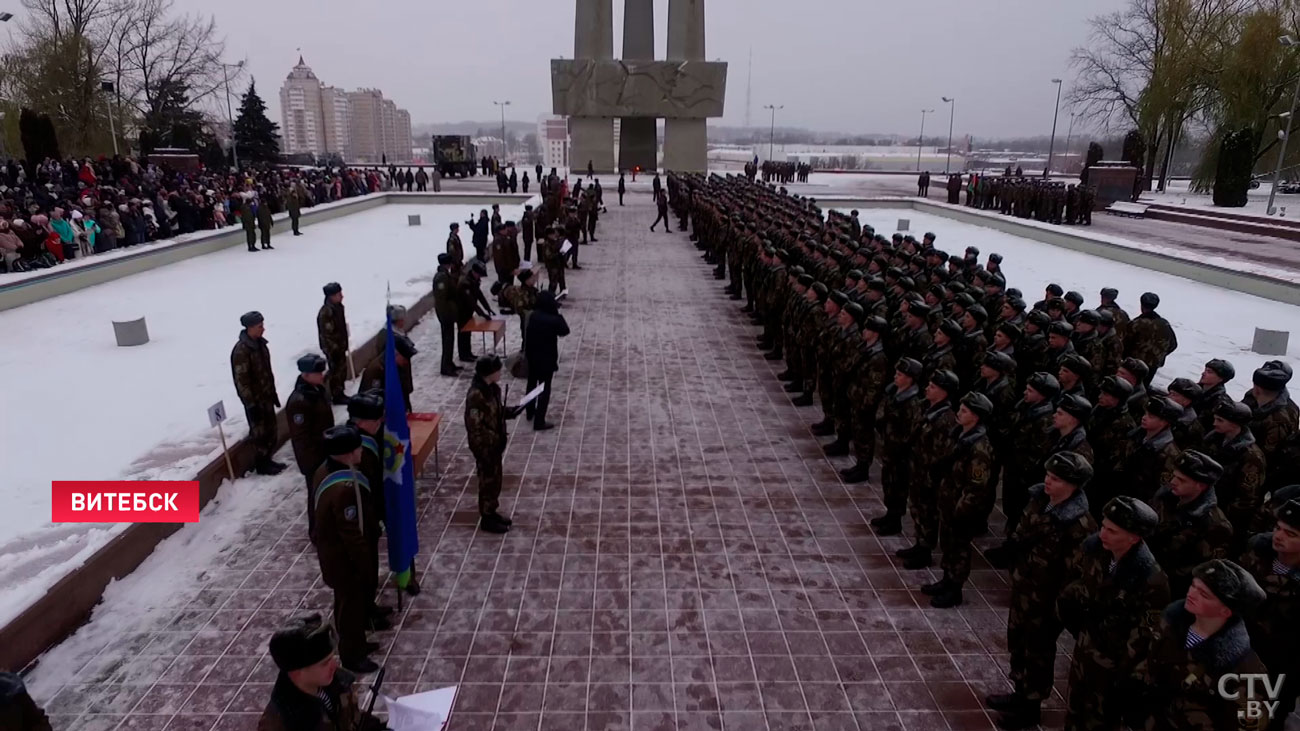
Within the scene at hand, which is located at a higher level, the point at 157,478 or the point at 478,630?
the point at 157,478

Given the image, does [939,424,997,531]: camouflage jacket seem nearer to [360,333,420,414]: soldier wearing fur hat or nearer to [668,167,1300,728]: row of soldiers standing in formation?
[668,167,1300,728]: row of soldiers standing in formation

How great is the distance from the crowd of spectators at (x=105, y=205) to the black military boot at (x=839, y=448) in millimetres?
15118

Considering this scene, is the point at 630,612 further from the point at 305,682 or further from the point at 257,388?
the point at 257,388

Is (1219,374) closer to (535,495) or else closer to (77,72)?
(535,495)

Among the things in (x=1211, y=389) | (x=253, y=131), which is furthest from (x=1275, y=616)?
(x=253, y=131)

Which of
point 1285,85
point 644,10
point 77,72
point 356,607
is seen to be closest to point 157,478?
point 356,607

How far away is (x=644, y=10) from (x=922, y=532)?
48.2 m

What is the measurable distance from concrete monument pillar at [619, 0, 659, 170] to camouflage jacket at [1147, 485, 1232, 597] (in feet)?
149

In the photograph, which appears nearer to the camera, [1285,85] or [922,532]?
[922,532]

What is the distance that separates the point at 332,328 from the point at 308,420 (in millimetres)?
2860

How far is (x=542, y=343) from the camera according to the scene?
26.6 ft

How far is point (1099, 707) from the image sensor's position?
11.4ft

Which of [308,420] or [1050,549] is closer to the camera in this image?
[1050,549]

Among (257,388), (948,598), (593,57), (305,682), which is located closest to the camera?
(305,682)
